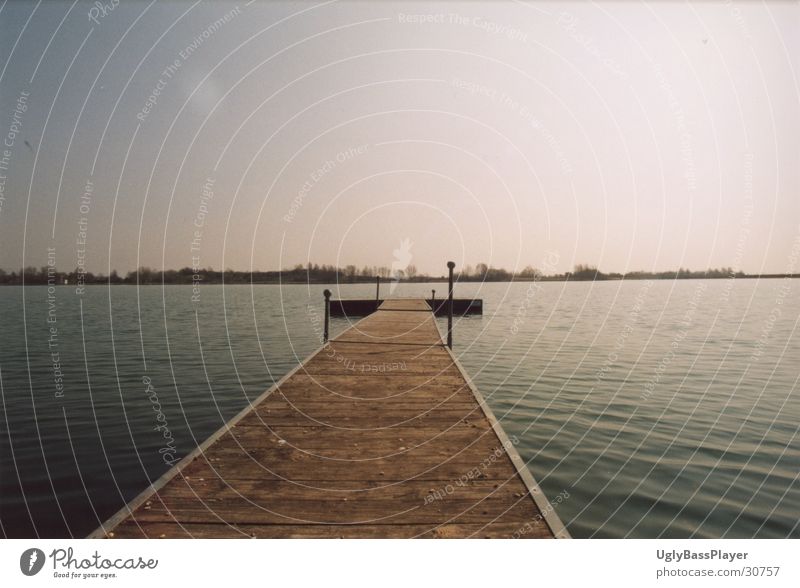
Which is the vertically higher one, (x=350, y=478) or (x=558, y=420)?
(x=350, y=478)

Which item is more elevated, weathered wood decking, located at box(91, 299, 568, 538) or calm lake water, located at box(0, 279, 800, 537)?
weathered wood decking, located at box(91, 299, 568, 538)

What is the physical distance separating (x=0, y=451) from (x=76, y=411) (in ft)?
6.94

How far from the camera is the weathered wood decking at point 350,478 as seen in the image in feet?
11.7

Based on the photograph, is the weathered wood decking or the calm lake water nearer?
the weathered wood decking

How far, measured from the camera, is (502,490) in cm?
409

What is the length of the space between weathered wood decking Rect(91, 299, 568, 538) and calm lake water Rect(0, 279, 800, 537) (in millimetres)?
2248

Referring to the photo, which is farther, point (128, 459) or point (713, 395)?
point (713, 395)

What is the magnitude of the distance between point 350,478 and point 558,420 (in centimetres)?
694

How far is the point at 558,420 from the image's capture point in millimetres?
9984

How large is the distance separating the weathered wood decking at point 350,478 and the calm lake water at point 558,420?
2248mm

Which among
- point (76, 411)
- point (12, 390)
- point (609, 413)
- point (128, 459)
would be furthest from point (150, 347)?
point (609, 413)

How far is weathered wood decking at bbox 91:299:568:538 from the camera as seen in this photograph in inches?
141
